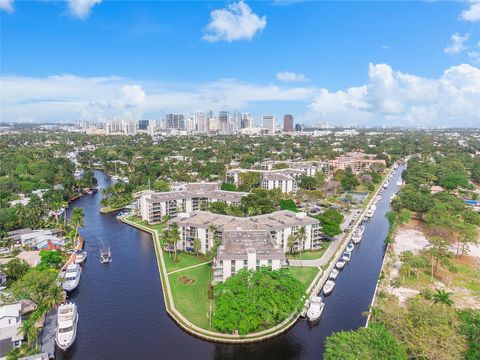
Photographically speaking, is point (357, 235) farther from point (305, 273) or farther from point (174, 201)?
point (174, 201)

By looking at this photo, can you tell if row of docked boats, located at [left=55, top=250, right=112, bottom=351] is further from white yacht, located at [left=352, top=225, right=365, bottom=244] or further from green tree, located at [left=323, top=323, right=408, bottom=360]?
white yacht, located at [left=352, top=225, right=365, bottom=244]

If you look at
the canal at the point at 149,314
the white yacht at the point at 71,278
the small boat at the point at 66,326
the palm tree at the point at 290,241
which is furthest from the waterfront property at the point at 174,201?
the small boat at the point at 66,326

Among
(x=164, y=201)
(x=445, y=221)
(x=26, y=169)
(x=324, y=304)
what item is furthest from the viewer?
(x=26, y=169)

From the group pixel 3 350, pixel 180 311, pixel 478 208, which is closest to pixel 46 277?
pixel 3 350

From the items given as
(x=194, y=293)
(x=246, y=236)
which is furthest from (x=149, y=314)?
(x=246, y=236)

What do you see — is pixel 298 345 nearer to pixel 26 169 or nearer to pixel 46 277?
pixel 46 277
